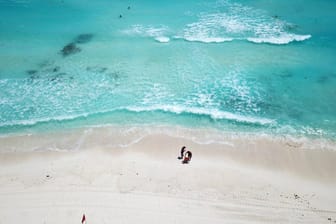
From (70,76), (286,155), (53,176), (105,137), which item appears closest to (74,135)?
(105,137)

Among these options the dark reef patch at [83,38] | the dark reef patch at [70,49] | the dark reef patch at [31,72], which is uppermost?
the dark reef patch at [83,38]

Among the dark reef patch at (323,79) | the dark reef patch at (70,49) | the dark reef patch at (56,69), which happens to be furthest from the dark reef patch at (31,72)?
the dark reef patch at (323,79)

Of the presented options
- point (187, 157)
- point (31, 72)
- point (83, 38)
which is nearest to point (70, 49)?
point (83, 38)

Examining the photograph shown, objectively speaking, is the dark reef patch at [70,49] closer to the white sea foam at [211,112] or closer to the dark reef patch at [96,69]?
the dark reef patch at [96,69]

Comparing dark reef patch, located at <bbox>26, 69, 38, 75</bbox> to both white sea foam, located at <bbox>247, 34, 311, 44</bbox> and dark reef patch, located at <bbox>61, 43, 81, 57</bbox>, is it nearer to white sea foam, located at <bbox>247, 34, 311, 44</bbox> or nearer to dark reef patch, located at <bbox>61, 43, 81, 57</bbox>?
dark reef patch, located at <bbox>61, 43, 81, 57</bbox>

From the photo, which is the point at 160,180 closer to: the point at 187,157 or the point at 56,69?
the point at 187,157
